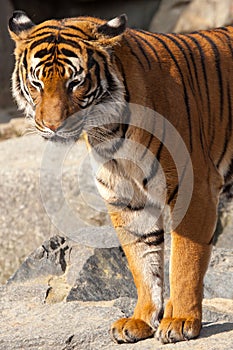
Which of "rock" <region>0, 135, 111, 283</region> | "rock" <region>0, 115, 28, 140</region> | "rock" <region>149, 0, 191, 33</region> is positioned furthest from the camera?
"rock" <region>149, 0, 191, 33</region>

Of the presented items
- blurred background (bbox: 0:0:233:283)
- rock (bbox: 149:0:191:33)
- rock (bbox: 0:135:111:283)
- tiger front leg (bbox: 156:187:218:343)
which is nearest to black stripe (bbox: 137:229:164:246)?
tiger front leg (bbox: 156:187:218:343)

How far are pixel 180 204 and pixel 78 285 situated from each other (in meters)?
1.29

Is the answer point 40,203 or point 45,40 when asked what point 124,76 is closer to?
point 45,40

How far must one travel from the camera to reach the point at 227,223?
6359 mm

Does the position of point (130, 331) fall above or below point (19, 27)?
below

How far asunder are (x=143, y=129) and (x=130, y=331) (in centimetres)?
78

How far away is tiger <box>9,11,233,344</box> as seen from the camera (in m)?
3.31

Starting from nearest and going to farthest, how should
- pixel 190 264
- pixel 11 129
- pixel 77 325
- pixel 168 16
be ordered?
pixel 190 264
pixel 77 325
pixel 11 129
pixel 168 16

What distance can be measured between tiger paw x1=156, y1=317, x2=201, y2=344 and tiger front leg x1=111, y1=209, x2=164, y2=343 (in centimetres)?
17

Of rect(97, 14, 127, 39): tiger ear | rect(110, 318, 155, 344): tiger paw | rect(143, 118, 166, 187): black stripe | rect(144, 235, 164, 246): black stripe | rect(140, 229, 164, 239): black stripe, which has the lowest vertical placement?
rect(110, 318, 155, 344): tiger paw

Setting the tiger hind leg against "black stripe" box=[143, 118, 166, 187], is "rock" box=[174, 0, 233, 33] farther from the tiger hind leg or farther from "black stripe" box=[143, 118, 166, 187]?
"black stripe" box=[143, 118, 166, 187]

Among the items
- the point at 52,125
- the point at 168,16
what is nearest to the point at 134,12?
the point at 168,16

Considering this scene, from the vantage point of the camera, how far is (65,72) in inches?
128

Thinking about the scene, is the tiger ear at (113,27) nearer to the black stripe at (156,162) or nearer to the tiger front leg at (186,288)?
the black stripe at (156,162)
